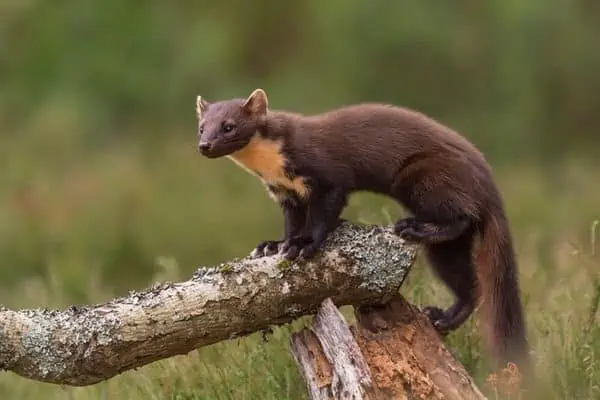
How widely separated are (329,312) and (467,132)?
9404mm

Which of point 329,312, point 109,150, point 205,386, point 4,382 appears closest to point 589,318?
point 329,312

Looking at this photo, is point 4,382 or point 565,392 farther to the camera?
point 4,382

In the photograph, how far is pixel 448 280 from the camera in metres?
5.64

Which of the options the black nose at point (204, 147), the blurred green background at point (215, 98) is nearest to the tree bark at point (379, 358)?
the black nose at point (204, 147)

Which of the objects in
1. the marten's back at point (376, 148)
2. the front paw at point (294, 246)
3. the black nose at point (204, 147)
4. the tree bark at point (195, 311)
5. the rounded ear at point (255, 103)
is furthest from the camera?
the rounded ear at point (255, 103)

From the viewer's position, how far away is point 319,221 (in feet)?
17.4

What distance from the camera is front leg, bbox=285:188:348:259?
5.09 m

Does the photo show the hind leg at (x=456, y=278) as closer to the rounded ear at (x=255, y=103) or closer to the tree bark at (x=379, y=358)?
the tree bark at (x=379, y=358)

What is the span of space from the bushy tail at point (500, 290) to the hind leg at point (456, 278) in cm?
9

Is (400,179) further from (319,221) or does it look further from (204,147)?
(204,147)

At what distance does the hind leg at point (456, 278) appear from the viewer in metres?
5.61

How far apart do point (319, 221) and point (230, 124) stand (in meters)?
0.55

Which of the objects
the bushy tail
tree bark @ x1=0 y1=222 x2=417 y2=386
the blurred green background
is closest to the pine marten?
the bushy tail

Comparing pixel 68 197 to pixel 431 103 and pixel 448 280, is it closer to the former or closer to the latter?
pixel 431 103
